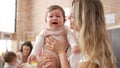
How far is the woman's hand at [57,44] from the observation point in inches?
62.4

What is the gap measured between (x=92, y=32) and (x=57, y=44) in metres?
0.41

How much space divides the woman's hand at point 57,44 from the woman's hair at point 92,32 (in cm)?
33

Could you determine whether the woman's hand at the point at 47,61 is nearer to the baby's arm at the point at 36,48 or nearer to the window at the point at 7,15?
the baby's arm at the point at 36,48

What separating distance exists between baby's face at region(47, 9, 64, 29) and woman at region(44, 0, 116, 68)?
0.44 metres

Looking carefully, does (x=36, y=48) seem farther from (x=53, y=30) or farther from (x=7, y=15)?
(x=7, y=15)

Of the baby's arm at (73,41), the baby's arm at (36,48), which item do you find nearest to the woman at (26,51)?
the baby's arm at (36,48)

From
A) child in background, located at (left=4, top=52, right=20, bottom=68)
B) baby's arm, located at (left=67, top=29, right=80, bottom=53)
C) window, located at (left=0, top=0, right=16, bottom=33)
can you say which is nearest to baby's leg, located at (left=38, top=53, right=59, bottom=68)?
baby's arm, located at (left=67, top=29, right=80, bottom=53)

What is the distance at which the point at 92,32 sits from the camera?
1247mm

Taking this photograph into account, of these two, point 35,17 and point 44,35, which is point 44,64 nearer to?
point 44,35

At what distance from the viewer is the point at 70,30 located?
1726 mm

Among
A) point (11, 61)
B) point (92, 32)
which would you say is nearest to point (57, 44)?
point (92, 32)

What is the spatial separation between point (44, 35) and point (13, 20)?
2.83 meters

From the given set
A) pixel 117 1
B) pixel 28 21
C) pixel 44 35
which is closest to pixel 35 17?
pixel 28 21

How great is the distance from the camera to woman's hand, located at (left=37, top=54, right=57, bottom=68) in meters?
1.62
